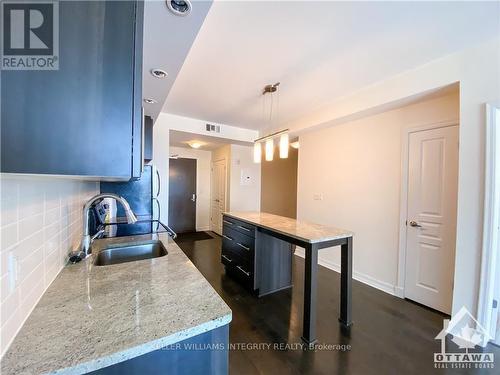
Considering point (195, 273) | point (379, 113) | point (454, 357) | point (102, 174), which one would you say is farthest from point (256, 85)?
point (454, 357)

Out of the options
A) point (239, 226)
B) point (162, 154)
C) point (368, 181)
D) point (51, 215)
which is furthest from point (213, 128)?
point (51, 215)

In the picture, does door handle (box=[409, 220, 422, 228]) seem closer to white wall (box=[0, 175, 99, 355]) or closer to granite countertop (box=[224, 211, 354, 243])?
granite countertop (box=[224, 211, 354, 243])

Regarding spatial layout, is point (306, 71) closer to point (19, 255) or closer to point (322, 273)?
point (19, 255)

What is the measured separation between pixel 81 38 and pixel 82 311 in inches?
34.8

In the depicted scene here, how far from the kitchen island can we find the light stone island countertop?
115cm

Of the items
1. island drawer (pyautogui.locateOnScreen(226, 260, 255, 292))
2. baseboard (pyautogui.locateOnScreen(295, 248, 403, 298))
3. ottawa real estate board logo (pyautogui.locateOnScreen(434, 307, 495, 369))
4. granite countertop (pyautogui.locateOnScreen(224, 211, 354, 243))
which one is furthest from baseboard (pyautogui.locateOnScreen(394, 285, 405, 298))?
island drawer (pyautogui.locateOnScreen(226, 260, 255, 292))

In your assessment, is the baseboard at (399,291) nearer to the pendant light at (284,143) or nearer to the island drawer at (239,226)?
the island drawer at (239,226)

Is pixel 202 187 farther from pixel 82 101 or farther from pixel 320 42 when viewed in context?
pixel 82 101

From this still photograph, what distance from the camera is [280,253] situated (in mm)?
2670

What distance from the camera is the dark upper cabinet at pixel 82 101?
1.53 ft

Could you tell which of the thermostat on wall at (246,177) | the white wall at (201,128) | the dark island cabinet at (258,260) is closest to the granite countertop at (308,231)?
the dark island cabinet at (258,260)

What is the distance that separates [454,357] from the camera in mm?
1689

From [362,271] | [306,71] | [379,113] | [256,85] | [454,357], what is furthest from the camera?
[362,271]

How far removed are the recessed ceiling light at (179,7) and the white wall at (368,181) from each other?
260 cm
